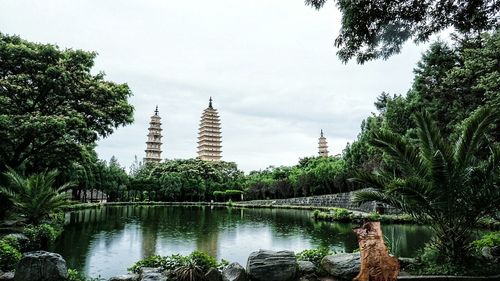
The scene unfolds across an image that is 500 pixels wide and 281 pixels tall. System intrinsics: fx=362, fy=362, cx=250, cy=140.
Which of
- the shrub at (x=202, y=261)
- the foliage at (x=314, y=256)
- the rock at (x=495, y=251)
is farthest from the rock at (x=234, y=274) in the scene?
the rock at (x=495, y=251)

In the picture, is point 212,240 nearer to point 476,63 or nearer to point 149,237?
point 149,237

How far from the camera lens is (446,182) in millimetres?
5438

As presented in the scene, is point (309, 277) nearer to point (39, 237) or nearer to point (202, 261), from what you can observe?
point (202, 261)

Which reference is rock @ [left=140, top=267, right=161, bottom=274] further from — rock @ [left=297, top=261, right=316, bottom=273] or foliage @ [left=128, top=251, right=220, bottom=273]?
rock @ [left=297, top=261, right=316, bottom=273]

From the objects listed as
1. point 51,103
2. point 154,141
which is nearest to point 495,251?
point 51,103

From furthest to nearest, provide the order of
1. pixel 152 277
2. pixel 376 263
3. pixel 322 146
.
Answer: pixel 322 146
pixel 152 277
pixel 376 263

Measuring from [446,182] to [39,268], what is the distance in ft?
19.0

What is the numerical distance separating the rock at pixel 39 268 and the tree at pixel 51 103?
786cm

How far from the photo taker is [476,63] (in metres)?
12.7

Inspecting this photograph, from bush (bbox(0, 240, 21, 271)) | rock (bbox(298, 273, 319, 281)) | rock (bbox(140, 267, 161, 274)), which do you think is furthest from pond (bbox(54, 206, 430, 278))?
rock (bbox(298, 273, 319, 281))

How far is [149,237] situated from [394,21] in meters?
9.97

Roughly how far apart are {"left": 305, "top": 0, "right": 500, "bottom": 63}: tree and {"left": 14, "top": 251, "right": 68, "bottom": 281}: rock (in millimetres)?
4806

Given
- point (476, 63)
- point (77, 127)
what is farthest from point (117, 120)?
point (476, 63)

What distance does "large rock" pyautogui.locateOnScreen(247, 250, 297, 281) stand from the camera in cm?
509
